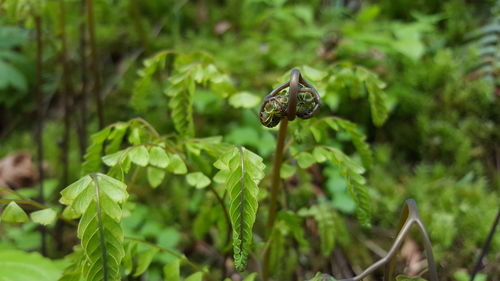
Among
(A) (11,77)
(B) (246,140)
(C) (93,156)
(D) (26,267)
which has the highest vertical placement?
(A) (11,77)

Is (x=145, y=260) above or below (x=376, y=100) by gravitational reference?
below

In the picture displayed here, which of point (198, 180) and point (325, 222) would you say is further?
point (325, 222)

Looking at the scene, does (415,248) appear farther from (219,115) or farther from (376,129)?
(219,115)

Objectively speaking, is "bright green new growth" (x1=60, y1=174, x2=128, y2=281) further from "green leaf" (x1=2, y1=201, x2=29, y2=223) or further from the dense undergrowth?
"green leaf" (x1=2, y1=201, x2=29, y2=223)

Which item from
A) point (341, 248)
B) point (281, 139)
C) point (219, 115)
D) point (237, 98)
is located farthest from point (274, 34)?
point (281, 139)

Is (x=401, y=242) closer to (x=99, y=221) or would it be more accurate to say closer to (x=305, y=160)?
(x=305, y=160)

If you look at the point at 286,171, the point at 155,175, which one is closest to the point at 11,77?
the point at 155,175

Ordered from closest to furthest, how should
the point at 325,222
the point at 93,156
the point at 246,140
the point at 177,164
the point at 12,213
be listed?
the point at 12,213, the point at 177,164, the point at 93,156, the point at 325,222, the point at 246,140

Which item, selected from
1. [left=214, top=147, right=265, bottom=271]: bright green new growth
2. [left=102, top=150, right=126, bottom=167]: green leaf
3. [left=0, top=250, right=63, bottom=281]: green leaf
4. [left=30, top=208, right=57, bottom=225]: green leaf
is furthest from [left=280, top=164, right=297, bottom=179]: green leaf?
[left=0, top=250, right=63, bottom=281]: green leaf
